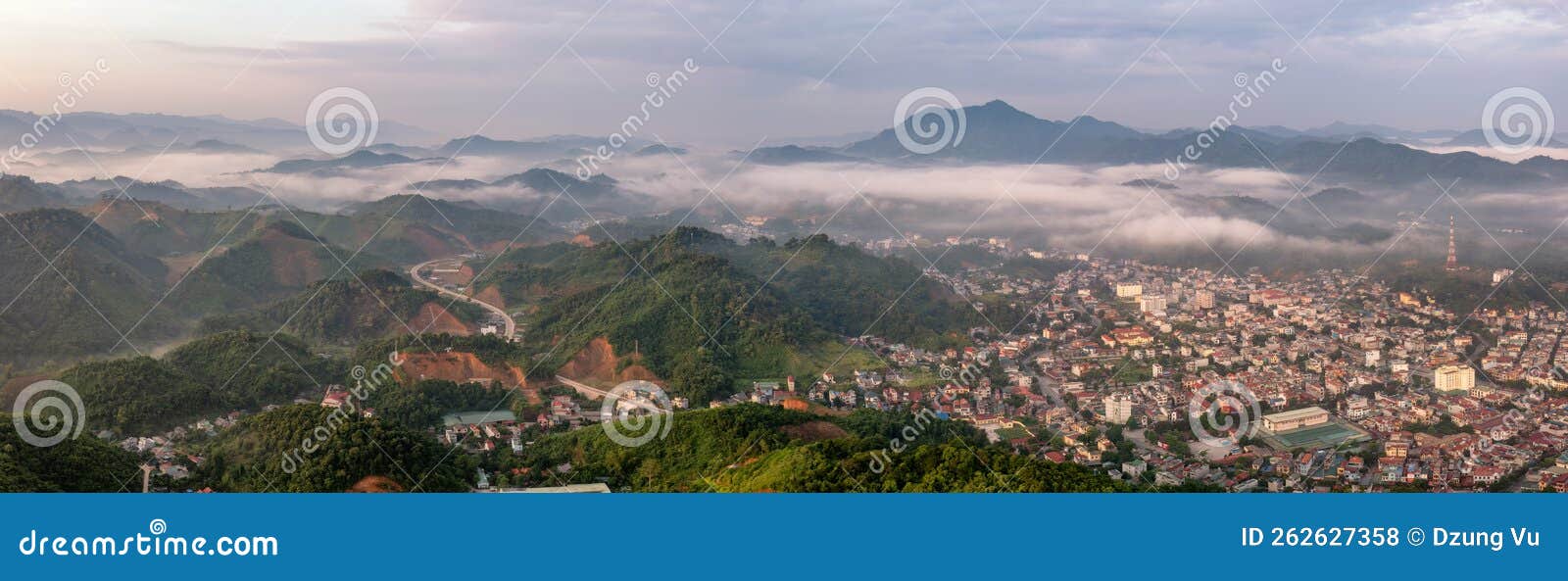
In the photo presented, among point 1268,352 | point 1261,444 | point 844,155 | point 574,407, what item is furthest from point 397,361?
point 844,155

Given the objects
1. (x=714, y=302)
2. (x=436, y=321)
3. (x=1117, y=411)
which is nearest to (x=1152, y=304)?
(x=1117, y=411)

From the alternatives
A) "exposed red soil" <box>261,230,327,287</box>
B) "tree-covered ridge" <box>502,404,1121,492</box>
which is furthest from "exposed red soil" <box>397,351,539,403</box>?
"exposed red soil" <box>261,230,327,287</box>

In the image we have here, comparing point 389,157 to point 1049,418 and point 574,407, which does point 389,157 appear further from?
point 1049,418

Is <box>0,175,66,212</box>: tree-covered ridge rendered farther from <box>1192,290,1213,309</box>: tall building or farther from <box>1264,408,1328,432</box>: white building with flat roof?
<box>1264,408,1328,432</box>: white building with flat roof

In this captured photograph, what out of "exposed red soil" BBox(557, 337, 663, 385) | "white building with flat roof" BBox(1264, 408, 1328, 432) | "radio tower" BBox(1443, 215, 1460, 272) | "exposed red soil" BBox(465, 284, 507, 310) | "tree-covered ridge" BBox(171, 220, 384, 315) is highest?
"tree-covered ridge" BBox(171, 220, 384, 315)

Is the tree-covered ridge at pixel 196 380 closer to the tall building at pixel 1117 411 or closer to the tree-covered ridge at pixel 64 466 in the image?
the tree-covered ridge at pixel 64 466

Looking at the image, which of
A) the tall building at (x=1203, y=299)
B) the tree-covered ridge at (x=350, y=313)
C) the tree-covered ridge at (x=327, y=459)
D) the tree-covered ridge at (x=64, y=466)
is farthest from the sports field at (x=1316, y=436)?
the tree-covered ridge at (x=350, y=313)

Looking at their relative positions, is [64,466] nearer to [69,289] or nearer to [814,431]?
[814,431]
